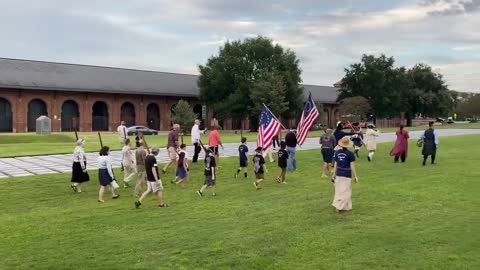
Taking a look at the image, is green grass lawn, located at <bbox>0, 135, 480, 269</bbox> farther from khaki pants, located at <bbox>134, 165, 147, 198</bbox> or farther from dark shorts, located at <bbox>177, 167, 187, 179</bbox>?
khaki pants, located at <bbox>134, 165, 147, 198</bbox>

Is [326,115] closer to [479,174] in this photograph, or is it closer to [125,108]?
[125,108]

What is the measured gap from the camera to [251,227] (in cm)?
963

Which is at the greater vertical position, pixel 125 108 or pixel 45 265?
pixel 125 108

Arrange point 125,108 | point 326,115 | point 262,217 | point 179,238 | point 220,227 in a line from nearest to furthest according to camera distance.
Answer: point 179,238 < point 220,227 < point 262,217 < point 125,108 < point 326,115

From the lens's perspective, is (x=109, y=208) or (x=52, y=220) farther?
(x=109, y=208)

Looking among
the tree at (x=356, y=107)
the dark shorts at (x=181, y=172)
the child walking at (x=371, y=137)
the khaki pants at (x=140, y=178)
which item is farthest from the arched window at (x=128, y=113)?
the khaki pants at (x=140, y=178)

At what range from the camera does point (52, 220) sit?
1105 cm

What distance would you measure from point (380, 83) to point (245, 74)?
23.9 metres

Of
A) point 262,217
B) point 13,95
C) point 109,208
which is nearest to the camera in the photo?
point 262,217

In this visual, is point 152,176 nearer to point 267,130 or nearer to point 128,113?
point 267,130

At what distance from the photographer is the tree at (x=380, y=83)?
7312cm

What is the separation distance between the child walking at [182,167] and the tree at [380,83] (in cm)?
6102

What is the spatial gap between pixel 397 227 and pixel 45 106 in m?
52.3

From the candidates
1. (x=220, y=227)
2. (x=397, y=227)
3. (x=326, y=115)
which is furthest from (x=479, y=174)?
(x=326, y=115)
